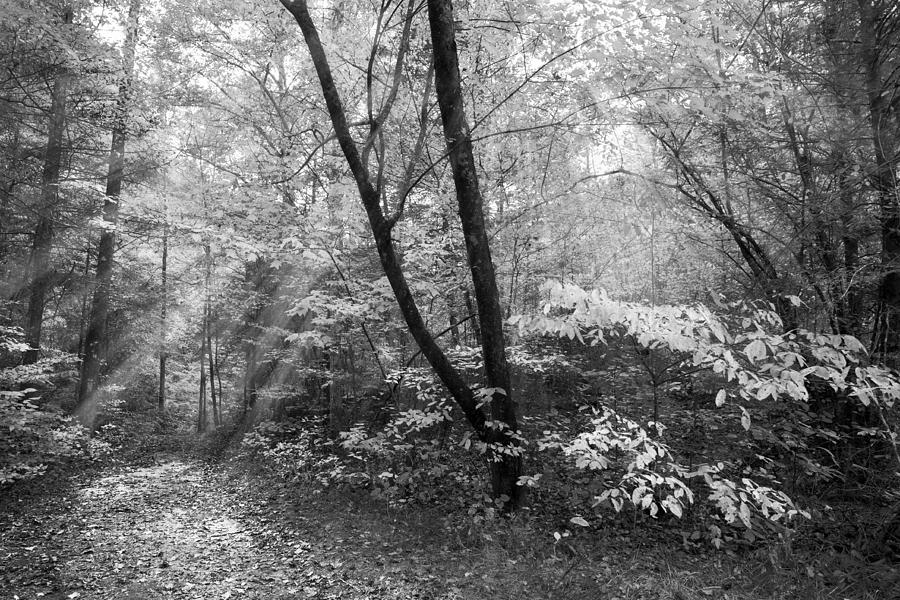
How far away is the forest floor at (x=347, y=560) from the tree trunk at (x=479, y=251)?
68cm

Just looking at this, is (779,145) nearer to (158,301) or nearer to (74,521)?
(74,521)

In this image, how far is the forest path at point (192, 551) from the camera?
183 inches

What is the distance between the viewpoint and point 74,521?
6.65 metres

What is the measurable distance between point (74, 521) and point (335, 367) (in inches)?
222

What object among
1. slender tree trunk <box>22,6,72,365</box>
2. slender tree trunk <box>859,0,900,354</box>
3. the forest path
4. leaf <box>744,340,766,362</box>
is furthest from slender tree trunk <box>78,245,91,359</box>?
slender tree trunk <box>859,0,900,354</box>

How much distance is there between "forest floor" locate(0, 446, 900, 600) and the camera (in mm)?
4289

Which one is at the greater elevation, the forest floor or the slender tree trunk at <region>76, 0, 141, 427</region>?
the slender tree trunk at <region>76, 0, 141, 427</region>

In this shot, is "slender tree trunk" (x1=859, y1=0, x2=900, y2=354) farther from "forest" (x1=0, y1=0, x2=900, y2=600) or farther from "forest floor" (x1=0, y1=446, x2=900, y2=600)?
"forest floor" (x1=0, y1=446, x2=900, y2=600)

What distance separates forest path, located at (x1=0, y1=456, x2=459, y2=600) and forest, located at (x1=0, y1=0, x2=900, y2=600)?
2.1 inches

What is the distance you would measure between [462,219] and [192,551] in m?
5.45

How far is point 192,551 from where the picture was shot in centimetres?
579

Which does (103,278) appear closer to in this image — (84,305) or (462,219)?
(84,305)

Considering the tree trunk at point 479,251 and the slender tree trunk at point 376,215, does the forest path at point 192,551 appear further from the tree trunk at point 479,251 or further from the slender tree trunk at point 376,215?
the slender tree trunk at point 376,215

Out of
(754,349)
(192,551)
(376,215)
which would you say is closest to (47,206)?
(192,551)
